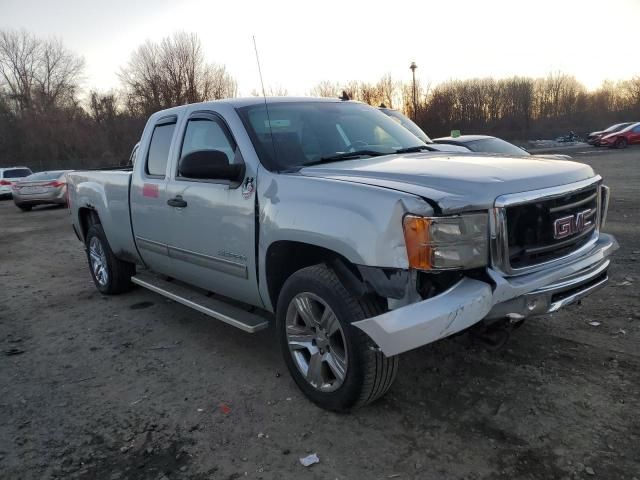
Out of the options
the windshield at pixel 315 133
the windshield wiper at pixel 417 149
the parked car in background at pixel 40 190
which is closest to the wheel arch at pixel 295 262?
the windshield at pixel 315 133

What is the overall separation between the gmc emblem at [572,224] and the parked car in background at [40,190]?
708 inches

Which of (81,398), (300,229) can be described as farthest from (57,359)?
(300,229)

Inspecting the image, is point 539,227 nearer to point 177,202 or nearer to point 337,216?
point 337,216

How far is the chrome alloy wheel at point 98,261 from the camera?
5.99 m

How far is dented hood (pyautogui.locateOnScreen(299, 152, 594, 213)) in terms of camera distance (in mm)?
2617

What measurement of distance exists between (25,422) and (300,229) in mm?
2203

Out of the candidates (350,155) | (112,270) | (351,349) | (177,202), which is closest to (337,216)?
(351,349)

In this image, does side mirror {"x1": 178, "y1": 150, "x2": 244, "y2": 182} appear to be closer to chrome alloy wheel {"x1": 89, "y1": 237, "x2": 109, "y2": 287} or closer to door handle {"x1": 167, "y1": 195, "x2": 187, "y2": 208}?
door handle {"x1": 167, "y1": 195, "x2": 187, "y2": 208}

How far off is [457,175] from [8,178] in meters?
27.4

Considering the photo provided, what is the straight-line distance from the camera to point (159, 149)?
15.5 ft

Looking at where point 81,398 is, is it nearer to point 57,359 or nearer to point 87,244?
point 57,359

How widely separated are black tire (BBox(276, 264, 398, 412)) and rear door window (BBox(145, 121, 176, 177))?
210 cm

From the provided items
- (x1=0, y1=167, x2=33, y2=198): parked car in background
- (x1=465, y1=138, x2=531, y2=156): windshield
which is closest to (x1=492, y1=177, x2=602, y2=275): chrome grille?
(x1=465, y1=138, x2=531, y2=156): windshield

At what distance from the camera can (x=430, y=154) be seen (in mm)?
3824
